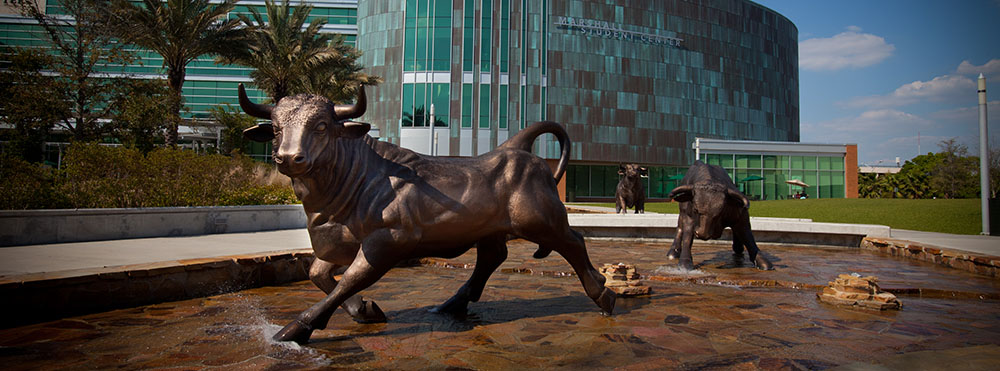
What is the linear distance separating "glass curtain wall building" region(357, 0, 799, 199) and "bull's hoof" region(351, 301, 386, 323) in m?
32.2

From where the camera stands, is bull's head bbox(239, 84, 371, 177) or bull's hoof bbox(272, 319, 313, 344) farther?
bull's hoof bbox(272, 319, 313, 344)

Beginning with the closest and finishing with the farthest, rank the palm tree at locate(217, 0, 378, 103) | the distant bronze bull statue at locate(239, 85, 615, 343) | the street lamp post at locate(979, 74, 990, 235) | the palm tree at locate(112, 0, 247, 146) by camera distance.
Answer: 1. the distant bronze bull statue at locate(239, 85, 615, 343)
2. the street lamp post at locate(979, 74, 990, 235)
3. the palm tree at locate(112, 0, 247, 146)
4. the palm tree at locate(217, 0, 378, 103)

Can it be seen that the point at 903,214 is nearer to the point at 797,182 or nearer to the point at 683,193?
Answer: the point at 683,193

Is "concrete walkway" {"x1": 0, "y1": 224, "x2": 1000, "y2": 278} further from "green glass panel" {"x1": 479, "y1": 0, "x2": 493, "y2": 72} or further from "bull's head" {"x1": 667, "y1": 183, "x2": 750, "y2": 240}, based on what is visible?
"green glass panel" {"x1": 479, "y1": 0, "x2": 493, "y2": 72}

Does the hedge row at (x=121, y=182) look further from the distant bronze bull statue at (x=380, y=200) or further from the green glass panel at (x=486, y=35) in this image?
the green glass panel at (x=486, y=35)

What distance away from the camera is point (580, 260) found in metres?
4.34

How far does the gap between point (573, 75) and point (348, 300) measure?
129 ft

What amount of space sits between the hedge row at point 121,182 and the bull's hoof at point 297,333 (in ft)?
27.6

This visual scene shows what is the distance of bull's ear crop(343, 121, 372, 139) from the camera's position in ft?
11.4

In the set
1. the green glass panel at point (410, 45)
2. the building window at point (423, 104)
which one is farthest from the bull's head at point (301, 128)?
the green glass panel at point (410, 45)

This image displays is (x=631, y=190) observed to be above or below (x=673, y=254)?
above

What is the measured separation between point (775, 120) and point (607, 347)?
55.9 meters

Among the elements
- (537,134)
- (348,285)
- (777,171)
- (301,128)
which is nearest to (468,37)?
(777,171)

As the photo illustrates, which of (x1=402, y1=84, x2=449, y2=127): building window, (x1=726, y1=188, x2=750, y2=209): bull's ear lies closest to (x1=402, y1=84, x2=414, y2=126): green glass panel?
(x1=402, y1=84, x2=449, y2=127): building window
